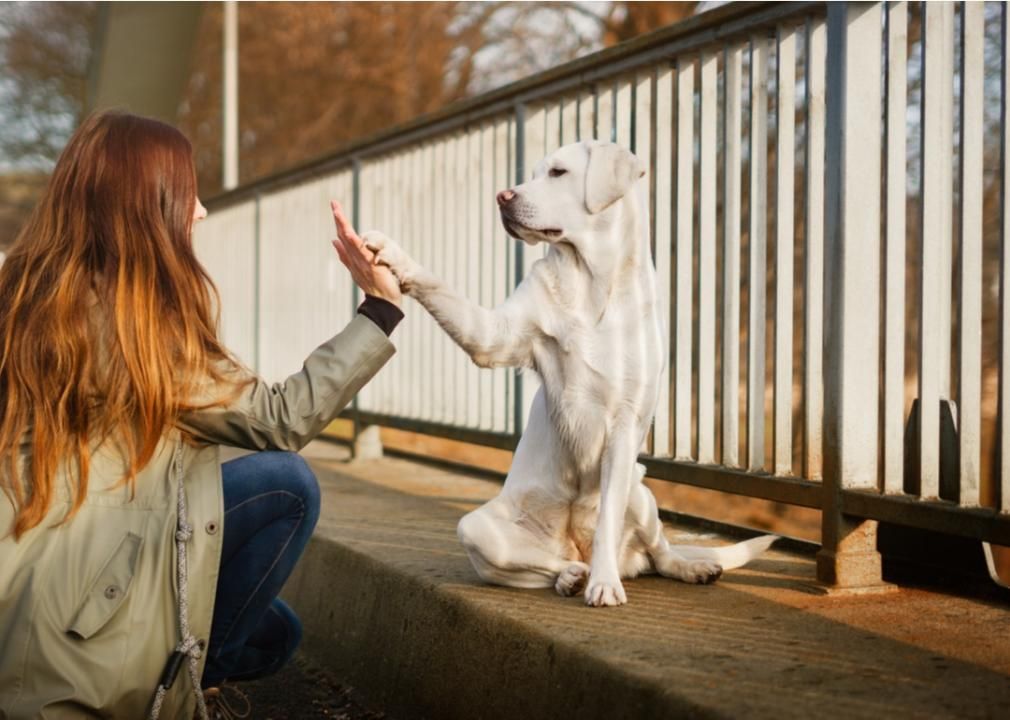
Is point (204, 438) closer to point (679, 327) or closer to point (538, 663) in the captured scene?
point (538, 663)

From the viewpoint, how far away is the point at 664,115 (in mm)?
4027

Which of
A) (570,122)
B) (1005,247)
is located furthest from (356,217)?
(1005,247)

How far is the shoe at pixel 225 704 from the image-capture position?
Result: 291 cm

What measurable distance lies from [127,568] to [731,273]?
2.09 meters

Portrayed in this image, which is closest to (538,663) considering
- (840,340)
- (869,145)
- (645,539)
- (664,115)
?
(645,539)

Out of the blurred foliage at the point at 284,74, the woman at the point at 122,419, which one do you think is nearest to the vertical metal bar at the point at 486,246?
the woman at the point at 122,419

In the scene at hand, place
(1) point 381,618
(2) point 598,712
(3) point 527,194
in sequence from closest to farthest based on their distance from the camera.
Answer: (2) point 598,712
(3) point 527,194
(1) point 381,618

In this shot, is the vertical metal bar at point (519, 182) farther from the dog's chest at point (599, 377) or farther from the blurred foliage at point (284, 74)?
the blurred foliage at point (284, 74)

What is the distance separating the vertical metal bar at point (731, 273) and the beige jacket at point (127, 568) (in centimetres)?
145

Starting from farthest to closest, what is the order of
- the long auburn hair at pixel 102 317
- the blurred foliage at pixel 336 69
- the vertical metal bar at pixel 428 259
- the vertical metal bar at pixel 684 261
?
the blurred foliage at pixel 336 69 < the vertical metal bar at pixel 428 259 < the vertical metal bar at pixel 684 261 < the long auburn hair at pixel 102 317

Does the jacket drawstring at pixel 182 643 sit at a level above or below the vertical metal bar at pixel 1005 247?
below

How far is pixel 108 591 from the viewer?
234 cm

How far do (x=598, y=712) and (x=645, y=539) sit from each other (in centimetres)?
90

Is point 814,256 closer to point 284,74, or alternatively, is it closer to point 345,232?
point 345,232
